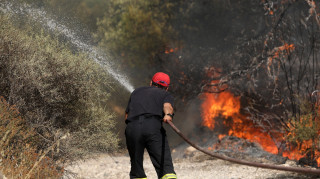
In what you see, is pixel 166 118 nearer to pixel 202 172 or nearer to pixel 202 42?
pixel 202 172

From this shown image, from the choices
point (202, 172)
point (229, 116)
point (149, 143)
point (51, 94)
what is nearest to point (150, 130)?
point (149, 143)

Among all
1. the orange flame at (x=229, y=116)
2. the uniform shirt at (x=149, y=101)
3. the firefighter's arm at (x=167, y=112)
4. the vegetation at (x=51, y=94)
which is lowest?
the firefighter's arm at (x=167, y=112)

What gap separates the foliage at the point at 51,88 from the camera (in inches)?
240

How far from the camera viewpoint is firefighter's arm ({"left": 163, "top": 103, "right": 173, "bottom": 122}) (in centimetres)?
403

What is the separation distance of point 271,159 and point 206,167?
1.89 meters

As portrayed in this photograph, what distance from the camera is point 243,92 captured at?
41.1 feet

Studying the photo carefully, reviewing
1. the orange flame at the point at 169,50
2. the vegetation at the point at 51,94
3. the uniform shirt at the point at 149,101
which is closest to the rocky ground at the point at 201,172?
the vegetation at the point at 51,94

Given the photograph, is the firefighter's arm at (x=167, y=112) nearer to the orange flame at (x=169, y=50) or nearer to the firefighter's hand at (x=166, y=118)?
the firefighter's hand at (x=166, y=118)

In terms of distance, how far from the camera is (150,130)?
404 centimetres

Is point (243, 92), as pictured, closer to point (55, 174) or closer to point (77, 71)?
point (77, 71)

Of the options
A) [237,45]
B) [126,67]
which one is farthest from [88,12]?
[237,45]

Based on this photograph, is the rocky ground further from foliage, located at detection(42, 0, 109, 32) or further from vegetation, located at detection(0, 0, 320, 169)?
foliage, located at detection(42, 0, 109, 32)

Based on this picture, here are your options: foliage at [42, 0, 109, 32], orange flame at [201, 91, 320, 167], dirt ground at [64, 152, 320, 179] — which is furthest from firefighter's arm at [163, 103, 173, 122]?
orange flame at [201, 91, 320, 167]

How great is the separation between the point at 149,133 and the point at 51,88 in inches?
125
